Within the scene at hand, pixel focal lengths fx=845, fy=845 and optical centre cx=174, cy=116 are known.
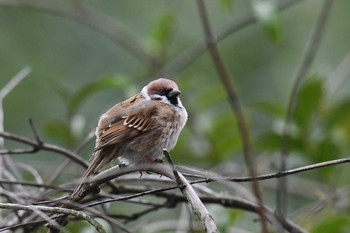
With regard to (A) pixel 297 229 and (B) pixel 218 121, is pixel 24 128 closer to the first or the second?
(B) pixel 218 121

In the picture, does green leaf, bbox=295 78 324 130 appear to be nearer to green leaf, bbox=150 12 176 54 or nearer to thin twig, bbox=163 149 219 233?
green leaf, bbox=150 12 176 54

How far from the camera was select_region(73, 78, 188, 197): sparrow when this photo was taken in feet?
13.2

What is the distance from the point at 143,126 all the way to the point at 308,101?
1.29m

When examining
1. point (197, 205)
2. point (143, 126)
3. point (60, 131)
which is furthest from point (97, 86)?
point (197, 205)

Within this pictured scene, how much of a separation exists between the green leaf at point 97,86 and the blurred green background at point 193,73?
237 mm

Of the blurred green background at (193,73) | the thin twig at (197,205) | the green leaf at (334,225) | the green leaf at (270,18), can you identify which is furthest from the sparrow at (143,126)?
the thin twig at (197,205)

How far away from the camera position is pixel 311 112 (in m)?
5.13

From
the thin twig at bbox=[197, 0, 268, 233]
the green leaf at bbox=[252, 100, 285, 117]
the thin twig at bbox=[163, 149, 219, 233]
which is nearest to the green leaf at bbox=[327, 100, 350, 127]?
Answer: the green leaf at bbox=[252, 100, 285, 117]

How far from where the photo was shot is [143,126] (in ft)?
13.9

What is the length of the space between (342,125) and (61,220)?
9.30ft

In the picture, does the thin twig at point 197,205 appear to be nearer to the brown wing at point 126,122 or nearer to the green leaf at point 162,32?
the brown wing at point 126,122

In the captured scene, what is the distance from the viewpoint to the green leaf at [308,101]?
505 cm

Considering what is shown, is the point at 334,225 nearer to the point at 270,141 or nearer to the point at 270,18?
the point at 270,141

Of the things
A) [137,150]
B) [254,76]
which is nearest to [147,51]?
[137,150]
